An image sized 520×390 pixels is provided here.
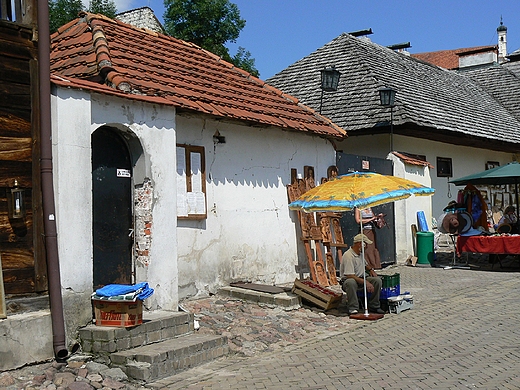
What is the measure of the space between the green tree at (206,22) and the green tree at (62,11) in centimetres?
411

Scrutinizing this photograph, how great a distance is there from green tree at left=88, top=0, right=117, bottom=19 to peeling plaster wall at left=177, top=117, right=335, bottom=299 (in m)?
20.7

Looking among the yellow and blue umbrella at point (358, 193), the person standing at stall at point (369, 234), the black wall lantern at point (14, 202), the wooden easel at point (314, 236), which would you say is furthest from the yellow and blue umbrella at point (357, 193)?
the black wall lantern at point (14, 202)

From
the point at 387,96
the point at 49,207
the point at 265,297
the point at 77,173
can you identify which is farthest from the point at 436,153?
the point at 49,207

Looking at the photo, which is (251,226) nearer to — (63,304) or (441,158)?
(63,304)

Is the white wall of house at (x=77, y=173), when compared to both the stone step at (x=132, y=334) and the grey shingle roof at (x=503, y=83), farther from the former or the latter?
the grey shingle roof at (x=503, y=83)

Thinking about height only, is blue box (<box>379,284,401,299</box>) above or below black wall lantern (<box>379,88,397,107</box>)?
below

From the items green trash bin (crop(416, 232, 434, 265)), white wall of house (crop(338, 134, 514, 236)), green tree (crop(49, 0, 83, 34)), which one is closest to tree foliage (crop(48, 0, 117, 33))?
green tree (crop(49, 0, 83, 34))

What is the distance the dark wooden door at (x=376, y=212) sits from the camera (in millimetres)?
13930

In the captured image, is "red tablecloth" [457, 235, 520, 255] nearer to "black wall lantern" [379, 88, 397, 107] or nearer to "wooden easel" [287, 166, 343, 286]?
"black wall lantern" [379, 88, 397, 107]

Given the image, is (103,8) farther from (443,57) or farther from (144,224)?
(443,57)

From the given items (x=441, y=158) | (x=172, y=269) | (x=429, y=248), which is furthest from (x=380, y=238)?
(x=172, y=269)

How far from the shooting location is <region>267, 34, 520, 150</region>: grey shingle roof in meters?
17.2

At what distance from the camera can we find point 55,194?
22.8 feet

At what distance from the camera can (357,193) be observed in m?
9.33
